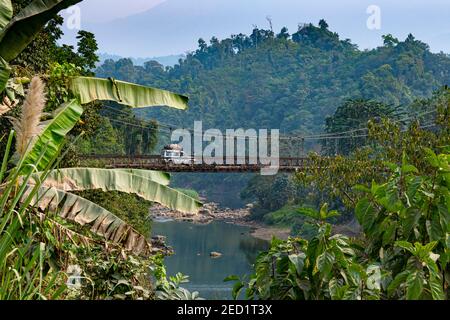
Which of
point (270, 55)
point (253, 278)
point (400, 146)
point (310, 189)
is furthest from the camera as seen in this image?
point (270, 55)

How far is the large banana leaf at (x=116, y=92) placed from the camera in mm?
3648

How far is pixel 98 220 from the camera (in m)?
3.22

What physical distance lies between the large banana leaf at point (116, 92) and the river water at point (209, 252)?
12.3 meters

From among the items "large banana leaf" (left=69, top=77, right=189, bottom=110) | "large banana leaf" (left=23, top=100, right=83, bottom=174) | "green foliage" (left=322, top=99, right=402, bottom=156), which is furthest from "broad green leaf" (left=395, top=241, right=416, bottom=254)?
"green foliage" (left=322, top=99, right=402, bottom=156)

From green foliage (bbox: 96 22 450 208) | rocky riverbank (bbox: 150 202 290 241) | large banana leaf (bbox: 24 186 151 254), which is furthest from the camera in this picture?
green foliage (bbox: 96 22 450 208)

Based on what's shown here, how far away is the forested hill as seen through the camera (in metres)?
42.1

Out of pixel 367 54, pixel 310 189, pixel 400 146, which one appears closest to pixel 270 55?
pixel 367 54

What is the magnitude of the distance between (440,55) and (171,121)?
18540 millimetres

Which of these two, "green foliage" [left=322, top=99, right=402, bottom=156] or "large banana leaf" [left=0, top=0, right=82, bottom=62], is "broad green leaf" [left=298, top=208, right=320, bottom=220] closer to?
"large banana leaf" [left=0, top=0, right=82, bottom=62]

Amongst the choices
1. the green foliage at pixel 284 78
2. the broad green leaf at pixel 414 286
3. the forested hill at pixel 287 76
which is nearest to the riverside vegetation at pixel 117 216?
the broad green leaf at pixel 414 286

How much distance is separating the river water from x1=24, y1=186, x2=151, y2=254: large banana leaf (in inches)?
495

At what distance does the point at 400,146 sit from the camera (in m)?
9.34

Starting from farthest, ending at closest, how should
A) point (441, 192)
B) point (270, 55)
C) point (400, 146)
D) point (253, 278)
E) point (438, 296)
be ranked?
point (270, 55), point (400, 146), point (253, 278), point (441, 192), point (438, 296)
